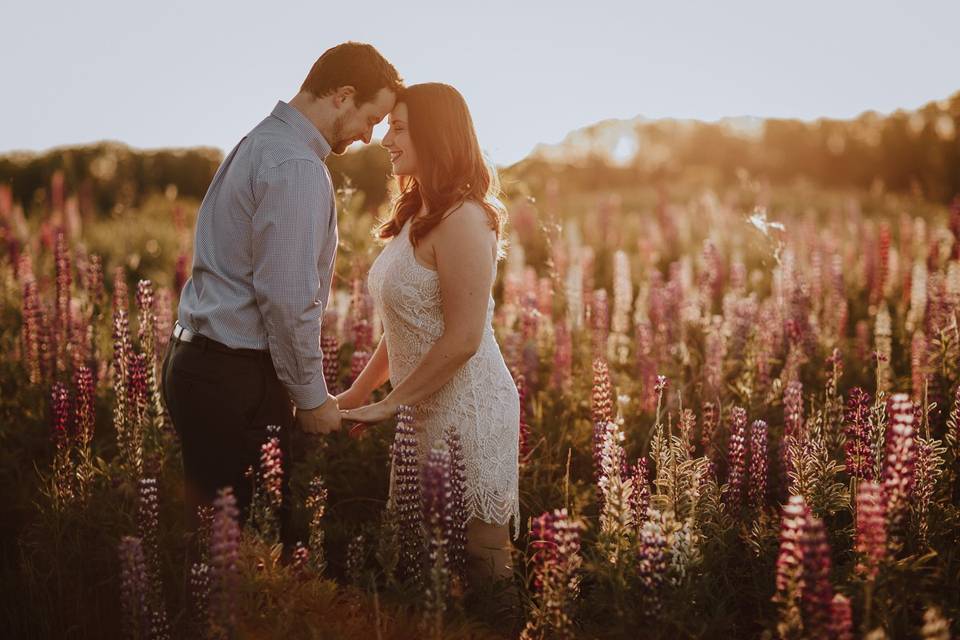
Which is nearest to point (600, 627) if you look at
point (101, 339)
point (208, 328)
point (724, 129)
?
point (208, 328)

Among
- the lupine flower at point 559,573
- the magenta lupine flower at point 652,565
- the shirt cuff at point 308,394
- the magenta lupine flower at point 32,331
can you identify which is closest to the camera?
the lupine flower at point 559,573

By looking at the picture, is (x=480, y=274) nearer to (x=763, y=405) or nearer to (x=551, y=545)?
(x=551, y=545)

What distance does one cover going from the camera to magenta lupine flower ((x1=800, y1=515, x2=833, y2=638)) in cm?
260

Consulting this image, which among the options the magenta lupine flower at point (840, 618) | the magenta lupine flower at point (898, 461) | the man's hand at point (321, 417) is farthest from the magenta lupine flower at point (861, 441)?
the man's hand at point (321, 417)

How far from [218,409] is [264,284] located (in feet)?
2.09

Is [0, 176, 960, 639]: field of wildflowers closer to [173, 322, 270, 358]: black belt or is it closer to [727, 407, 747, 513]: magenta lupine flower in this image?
[727, 407, 747, 513]: magenta lupine flower

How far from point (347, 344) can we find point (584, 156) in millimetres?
21100

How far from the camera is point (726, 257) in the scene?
39.6ft

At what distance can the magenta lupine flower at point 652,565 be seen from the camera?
3.22 metres

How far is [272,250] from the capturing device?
3.58 metres

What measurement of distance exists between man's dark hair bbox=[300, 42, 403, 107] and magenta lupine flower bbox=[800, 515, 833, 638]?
2633 mm

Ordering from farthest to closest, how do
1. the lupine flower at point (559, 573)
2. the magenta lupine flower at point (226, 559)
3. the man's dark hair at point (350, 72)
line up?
the man's dark hair at point (350, 72), the lupine flower at point (559, 573), the magenta lupine flower at point (226, 559)

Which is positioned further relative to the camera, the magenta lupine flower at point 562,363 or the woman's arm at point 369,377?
the magenta lupine flower at point 562,363

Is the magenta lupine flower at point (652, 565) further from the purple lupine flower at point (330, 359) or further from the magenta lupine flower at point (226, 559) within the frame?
the purple lupine flower at point (330, 359)
